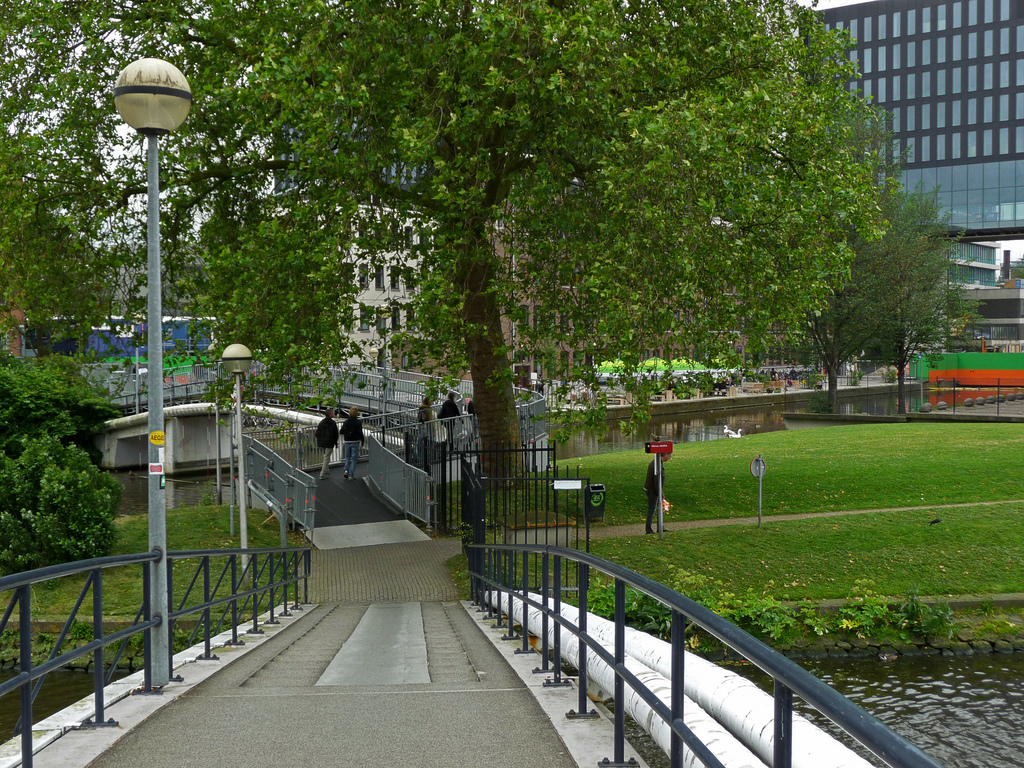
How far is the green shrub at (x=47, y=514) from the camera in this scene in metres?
14.8

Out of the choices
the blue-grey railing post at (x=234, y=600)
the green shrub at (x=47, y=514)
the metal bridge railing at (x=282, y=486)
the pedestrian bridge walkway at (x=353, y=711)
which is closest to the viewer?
the pedestrian bridge walkway at (x=353, y=711)

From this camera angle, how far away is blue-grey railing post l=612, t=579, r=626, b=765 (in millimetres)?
4195

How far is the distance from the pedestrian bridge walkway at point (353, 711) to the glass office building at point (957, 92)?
8490 cm

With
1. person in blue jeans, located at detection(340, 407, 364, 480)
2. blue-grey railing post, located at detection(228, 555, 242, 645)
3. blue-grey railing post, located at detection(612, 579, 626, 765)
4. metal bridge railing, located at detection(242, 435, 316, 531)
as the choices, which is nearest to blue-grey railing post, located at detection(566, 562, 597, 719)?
blue-grey railing post, located at detection(612, 579, 626, 765)

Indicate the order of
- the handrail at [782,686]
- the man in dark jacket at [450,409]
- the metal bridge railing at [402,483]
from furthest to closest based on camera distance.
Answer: the man in dark jacket at [450,409] → the metal bridge railing at [402,483] → the handrail at [782,686]

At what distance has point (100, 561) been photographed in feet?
16.8

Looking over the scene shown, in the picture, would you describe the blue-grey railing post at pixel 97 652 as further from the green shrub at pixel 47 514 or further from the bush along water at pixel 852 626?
the green shrub at pixel 47 514

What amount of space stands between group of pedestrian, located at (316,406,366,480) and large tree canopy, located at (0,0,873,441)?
667 centimetres

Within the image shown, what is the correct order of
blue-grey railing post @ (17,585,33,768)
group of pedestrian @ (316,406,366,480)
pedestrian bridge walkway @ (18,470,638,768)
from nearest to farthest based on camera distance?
blue-grey railing post @ (17,585,33,768) < pedestrian bridge walkway @ (18,470,638,768) < group of pedestrian @ (316,406,366,480)

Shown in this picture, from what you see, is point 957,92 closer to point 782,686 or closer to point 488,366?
point 488,366

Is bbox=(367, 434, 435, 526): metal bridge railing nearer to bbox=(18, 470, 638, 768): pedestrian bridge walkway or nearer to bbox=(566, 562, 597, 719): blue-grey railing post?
bbox=(18, 470, 638, 768): pedestrian bridge walkway

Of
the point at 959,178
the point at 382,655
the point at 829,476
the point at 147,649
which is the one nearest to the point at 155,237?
the point at 147,649

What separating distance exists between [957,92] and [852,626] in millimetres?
87673

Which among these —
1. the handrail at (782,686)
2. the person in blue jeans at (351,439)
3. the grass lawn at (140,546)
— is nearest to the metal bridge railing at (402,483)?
the person in blue jeans at (351,439)
